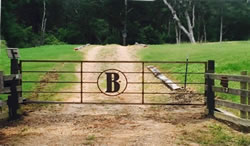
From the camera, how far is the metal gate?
9633 mm

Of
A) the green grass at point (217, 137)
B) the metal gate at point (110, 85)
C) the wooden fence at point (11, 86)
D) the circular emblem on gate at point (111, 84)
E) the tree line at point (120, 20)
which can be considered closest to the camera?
the green grass at point (217, 137)

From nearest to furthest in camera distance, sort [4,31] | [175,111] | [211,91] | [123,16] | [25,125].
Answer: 1. [25,125]
2. [211,91]
3. [175,111]
4. [4,31]
5. [123,16]

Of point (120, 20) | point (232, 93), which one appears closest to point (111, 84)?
point (232, 93)

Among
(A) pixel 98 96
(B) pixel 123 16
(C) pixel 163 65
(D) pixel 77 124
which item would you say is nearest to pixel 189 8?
(B) pixel 123 16

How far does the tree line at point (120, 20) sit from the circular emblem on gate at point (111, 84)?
3331 centimetres

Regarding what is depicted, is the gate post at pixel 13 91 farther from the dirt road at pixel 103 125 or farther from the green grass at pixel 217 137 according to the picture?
the green grass at pixel 217 137

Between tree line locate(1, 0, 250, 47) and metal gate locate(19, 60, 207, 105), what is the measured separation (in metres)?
30.3

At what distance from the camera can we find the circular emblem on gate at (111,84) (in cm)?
945

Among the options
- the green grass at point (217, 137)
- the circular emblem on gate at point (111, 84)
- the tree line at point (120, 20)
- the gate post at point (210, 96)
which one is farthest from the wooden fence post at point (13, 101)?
the tree line at point (120, 20)

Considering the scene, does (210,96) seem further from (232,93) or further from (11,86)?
(11,86)

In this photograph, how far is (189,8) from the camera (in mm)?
50250

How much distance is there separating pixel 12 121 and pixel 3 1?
39055 mm

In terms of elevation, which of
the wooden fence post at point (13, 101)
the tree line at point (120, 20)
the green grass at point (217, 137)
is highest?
the tree line at point (120, 20)

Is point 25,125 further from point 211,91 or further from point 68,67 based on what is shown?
point 68,67
